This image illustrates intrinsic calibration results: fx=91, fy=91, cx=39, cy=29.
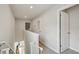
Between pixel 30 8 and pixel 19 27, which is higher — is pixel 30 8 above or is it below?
above

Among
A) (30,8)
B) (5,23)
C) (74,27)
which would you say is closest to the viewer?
(5,23)

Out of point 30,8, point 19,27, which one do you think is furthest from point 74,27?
point 19,27

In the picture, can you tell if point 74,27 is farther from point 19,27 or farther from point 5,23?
point 19,27

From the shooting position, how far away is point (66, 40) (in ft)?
12.0

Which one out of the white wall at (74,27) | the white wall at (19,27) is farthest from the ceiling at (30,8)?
the white wall at (19,27)

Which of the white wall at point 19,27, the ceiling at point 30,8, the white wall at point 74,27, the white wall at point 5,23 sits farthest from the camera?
the white wall at point 19,27

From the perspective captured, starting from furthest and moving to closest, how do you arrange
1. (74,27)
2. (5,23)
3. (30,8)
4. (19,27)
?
(19,27)
(30,8)
(74,27)
(5,23)

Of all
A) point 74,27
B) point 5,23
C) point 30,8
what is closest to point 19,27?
point 30,8

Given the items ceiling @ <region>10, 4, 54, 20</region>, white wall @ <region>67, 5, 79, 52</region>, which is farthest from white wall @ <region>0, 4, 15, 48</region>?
white wall @ <region>67, 5, 79, 52</region>

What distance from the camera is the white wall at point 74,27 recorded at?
11.7 ft

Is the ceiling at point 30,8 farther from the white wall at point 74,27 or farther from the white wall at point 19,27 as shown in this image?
the white wall at point 19,27

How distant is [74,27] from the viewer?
370 centimetres

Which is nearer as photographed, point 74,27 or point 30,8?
point 74,27
